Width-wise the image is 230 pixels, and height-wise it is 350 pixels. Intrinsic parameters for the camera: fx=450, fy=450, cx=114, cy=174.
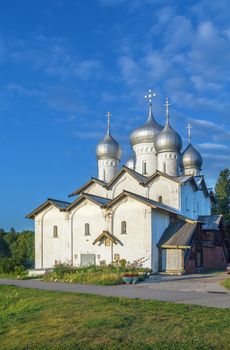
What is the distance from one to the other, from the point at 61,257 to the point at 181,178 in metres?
11.6

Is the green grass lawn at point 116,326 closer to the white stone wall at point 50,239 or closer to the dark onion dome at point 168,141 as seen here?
the white stone wall at point 50,239

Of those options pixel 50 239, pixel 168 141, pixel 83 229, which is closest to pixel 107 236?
pixel 83 229

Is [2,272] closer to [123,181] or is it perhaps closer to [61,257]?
[61,257]

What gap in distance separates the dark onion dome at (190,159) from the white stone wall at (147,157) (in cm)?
459

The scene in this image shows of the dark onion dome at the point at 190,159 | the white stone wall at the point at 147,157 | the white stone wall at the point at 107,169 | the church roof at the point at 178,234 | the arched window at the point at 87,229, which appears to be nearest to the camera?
the church roof at the point at 178,234

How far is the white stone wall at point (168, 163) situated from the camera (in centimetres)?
3928

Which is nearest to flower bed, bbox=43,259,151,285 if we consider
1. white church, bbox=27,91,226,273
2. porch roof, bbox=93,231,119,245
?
white church, bbox=27,91,226,273

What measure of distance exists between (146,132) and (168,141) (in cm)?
349

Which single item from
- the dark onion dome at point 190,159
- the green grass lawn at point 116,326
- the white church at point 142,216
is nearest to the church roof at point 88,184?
the white church at point 142,216

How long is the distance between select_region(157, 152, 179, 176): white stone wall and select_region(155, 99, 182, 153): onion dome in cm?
48

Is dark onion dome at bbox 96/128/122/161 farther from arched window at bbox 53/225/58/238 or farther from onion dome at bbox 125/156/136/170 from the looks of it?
arched window at bbox 53/225/58/238

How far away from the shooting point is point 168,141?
39281 millimetres

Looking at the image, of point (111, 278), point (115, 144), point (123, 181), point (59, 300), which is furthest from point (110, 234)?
point (59, 300)

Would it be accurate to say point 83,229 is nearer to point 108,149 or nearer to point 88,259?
point 88,259
